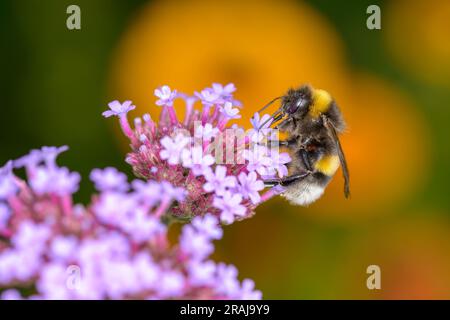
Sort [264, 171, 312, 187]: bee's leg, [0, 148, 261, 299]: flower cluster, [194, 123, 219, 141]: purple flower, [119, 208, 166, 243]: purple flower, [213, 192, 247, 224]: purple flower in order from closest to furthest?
1. [0, 148, 261, 299]: flower cluster
2. [119, 208, 166, 243]: purple flower
3. [213, 192, 247, 224]: purple flower
4. [194, 123, 219, 141]: purple flower
5. [264, 171, 312, 187]: bee's leg

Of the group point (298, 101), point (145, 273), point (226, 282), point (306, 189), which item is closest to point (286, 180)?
point (306, 189)

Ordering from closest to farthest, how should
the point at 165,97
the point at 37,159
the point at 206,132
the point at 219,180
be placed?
1. the point at 37,159
2. the point at 219,180
3. the point at 206,132
4. the point at 165,97

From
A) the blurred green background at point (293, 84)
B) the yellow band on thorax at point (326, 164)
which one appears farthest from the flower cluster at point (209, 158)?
the blurred green background at point (293, 84)

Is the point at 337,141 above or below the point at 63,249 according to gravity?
above

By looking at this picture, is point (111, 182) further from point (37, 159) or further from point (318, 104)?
point (318, 104)

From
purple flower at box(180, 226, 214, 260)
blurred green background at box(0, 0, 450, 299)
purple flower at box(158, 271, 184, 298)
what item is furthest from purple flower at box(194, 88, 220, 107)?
blurred green background at box(0, 0, 450, 299)

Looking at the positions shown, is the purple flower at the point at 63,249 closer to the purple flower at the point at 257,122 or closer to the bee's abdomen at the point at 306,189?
the purple flower at the point at 257,122

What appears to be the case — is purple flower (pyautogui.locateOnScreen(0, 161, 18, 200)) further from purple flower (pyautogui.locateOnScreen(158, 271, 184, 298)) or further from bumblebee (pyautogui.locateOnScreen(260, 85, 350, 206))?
bumblebee (pyautogui.locateOnScreen(260, 85, 350, 206))
